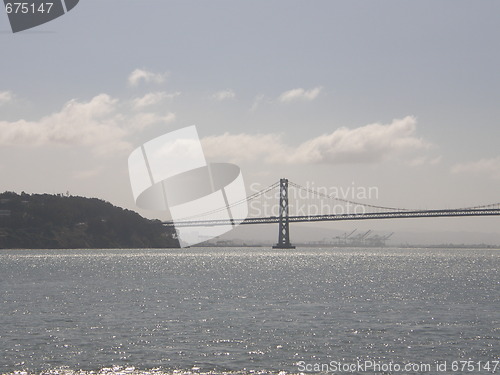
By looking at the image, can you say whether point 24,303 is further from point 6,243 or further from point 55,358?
point 6,243

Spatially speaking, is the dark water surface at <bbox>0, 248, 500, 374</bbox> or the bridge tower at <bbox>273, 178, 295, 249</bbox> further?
the bridge tower at <bbox>273, 178, 295, 249</bbox>

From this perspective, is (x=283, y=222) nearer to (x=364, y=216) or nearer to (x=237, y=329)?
(x=364, y=216)

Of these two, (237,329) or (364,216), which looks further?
(364,216)

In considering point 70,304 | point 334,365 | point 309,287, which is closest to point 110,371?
point 334,365


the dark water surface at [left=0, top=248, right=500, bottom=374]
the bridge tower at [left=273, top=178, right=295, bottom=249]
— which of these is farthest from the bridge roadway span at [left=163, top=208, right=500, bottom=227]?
the dark water surface at [left=0, top=248, right=500, bottom=374]

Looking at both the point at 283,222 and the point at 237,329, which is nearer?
the point at 237,329

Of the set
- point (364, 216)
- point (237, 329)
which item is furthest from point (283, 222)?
point (237, 329)

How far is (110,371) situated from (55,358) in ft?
9.92

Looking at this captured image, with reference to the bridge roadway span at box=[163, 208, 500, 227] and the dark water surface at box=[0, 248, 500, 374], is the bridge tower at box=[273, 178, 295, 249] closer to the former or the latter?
the bridge roadway span at box=[163, 208, 500, 227]

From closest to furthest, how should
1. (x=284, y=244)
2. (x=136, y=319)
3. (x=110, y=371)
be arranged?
(x=110, y=371) → (x=136, y=319) → (x=284, y=244)

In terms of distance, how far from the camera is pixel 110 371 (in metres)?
21.3

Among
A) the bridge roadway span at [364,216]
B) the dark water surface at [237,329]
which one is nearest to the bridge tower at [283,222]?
the bridge roadway span at [364,216]

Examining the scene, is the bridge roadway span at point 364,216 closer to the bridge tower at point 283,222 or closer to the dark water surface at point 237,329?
the bridge tower at point 283,222

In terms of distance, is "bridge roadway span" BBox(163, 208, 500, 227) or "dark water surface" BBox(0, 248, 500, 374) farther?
"bridge roadway span" BBox(163, 208, 500, 227)
